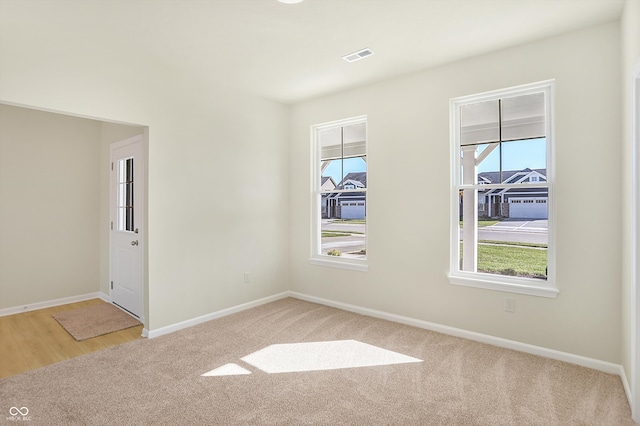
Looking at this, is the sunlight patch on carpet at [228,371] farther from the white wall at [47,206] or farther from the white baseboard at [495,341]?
the white wall at [47,206]

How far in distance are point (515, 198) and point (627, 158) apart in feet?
2.90

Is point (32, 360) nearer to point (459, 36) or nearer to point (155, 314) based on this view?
point (155, 314)

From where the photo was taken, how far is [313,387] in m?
2.52

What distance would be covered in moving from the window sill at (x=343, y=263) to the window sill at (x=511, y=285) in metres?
1.07

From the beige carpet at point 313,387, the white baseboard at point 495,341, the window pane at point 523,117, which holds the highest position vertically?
the window pane at point 523,117

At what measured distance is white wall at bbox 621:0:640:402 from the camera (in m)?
2.17

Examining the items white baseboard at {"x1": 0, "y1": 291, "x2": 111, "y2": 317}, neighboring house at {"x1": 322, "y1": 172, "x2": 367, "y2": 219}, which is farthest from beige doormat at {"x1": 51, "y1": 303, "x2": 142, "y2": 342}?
neighboring house at {"x1": 322, "y1": 172, "x2": 367, "y2": 219}

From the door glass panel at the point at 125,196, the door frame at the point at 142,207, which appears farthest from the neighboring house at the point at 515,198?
the door glass panel at the point at 125,196

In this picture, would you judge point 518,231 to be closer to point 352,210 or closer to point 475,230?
point 475,230

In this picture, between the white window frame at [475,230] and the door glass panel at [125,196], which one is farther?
the door glass panel at [125,196]

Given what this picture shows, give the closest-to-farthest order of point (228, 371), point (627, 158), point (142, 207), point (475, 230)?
point (627, 158) < point (228, 371) < point (475, 230) < point (142, 207)

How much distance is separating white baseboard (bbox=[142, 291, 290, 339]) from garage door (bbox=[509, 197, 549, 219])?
3073mm

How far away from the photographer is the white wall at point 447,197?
2.73 meters

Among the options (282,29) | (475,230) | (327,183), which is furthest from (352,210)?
(282,29)
